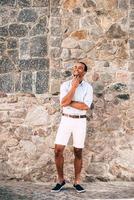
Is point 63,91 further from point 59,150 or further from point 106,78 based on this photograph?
point 106,78

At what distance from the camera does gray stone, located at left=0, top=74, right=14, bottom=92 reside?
8.16 m

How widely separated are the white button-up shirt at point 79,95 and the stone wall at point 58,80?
0.56 meters

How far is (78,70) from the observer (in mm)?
7379

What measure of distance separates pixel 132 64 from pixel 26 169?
226 cm

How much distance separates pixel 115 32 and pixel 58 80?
3.64 feet

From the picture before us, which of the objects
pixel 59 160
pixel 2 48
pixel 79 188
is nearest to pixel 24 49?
pixel 2 48

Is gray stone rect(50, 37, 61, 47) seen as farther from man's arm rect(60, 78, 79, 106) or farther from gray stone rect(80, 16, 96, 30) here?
man's arm rect(60, 78, 79, 106)

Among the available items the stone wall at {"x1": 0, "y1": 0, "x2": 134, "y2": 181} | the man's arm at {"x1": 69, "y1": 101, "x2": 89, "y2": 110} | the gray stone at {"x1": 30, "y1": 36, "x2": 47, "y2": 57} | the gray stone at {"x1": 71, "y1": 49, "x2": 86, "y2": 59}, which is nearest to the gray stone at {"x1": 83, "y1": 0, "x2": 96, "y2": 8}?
the stone wall at {"x1": 0, "y1": 0, "x2": 134, "y2": 181}

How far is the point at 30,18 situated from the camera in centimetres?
809

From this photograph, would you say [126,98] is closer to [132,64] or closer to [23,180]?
[132,64]

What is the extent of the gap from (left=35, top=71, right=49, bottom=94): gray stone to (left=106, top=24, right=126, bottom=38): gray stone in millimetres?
1106

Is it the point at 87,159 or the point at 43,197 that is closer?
the point at 43,197

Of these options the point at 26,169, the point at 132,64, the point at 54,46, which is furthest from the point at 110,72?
the point at 26,169

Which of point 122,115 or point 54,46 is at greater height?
point 54,46
